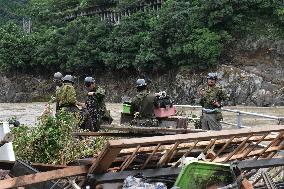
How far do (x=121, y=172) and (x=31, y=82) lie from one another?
48328 millimetres

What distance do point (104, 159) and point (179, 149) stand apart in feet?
3.50

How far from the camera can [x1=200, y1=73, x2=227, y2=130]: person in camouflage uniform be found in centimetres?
954

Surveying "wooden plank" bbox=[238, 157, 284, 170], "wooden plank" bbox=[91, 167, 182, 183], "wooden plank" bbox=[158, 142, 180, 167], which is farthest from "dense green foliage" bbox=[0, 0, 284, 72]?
"wooden plank" bbox=[91, 167, 182, 183]

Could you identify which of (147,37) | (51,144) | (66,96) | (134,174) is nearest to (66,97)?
(66,96)

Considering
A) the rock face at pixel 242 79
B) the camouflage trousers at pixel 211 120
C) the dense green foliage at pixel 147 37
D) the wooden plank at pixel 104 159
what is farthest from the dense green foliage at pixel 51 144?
the dense green foliage at pixel 147 37

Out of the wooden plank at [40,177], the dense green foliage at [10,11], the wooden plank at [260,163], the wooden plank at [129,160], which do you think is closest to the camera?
the wooden plank at [40,177]

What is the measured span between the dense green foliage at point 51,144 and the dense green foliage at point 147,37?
32271 millimetres

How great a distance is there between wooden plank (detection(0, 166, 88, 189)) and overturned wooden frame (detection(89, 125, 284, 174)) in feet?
0.48

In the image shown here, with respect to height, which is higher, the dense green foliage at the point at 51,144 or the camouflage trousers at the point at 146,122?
the dense green foliage at the point at 51,144

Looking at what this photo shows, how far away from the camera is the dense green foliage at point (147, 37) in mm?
39344

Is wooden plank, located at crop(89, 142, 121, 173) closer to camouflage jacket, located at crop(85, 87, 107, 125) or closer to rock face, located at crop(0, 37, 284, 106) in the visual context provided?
camouflage jacket, located at crop(85, 87, 107, 125)

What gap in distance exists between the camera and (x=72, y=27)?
4772 centimetres

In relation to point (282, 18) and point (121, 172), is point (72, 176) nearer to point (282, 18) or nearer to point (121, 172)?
point (121, 172)

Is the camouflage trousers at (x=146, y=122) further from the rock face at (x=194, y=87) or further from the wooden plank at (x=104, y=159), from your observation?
the rock face at (x=194, y=87)
